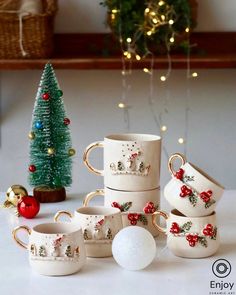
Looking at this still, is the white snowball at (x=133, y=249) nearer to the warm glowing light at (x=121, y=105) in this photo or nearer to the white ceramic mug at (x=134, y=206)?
the white ceramic mug at (x=134, y=206)

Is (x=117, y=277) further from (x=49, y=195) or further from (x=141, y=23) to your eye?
(x=141, y=23)

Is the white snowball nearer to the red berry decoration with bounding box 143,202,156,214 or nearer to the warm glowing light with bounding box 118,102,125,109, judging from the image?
the red berry decoration with bounding box 143,202,156,214

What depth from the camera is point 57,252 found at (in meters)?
0.97

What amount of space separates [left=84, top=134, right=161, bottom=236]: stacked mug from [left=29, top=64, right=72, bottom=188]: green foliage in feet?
1.17

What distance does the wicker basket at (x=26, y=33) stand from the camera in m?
2.26

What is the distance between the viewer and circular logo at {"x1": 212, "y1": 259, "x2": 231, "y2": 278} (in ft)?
3.26

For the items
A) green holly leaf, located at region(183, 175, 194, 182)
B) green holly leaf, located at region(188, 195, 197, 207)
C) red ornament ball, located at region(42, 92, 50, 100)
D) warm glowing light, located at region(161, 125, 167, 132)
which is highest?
red ornament ball, located at region(42, 92, 50, 100)

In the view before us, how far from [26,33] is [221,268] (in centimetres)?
146

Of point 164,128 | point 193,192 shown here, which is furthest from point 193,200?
point 164,128

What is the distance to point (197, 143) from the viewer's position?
258 cm

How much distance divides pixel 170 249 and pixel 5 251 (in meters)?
0.27

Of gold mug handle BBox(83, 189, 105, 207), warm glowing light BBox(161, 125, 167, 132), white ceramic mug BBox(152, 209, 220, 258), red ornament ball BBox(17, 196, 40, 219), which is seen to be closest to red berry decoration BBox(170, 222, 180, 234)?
white ceramic mug BBox(152, 209, 220, 258)

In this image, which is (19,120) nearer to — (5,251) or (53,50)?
(53,50)

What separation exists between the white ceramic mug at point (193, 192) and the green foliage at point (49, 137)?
476 millimetres
